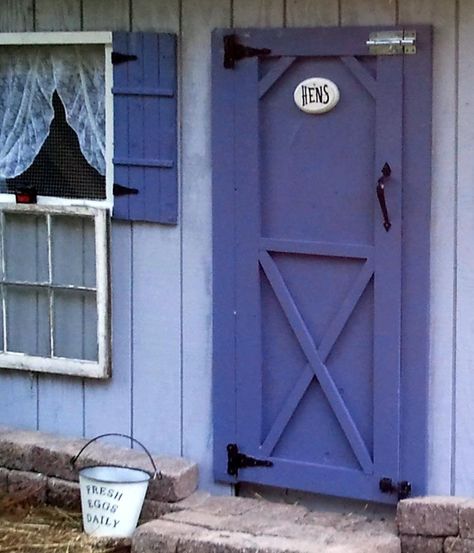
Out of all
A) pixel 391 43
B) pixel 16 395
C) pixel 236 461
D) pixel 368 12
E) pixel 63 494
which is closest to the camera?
pixel 391 43

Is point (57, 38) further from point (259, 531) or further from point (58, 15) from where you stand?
point (259, 531)

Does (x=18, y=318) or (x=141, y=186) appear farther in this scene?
(x=18, y=318)

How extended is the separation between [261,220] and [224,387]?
79 centimetres

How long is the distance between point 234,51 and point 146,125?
1.92 ft

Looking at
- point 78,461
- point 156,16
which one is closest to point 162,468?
point 78,461

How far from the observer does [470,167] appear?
245 inches

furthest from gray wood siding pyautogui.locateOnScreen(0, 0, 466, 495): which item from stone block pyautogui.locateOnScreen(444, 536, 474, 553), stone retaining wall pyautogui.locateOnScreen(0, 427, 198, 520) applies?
stone block pyautogui.locateOnScreen(444, 536, 474, 553)

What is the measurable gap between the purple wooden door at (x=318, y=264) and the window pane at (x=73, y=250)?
2.36 feet

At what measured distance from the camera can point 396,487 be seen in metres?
6.47

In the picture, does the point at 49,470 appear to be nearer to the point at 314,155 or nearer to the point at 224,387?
the point at 224,387

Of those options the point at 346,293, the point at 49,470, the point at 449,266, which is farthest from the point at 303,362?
the point at 49,470

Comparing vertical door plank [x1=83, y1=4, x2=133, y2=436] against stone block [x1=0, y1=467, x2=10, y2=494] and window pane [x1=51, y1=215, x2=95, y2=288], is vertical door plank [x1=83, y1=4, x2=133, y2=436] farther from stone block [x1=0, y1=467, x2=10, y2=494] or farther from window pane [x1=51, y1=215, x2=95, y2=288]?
stone block [x1=0, y1=467, x2=10, y2=494]

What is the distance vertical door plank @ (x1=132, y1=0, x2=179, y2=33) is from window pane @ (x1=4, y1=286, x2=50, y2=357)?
1413mm

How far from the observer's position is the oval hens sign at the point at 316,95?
6.43m
